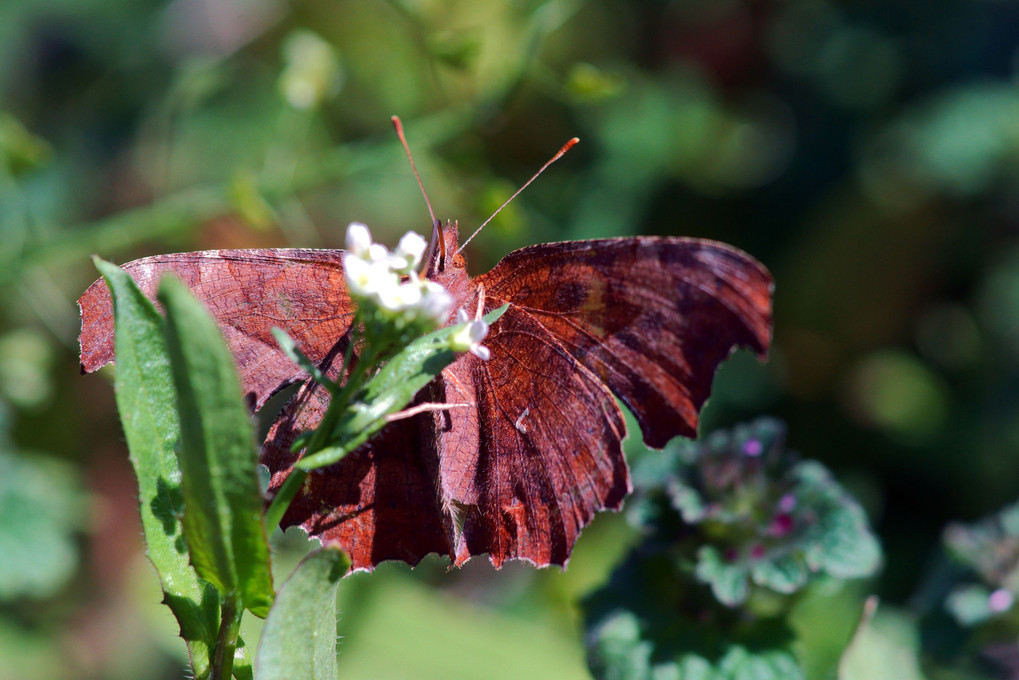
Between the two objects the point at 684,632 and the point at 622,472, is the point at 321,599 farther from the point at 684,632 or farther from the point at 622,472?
the point at 684,632

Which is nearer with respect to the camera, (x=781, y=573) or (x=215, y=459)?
(x=215, y=459)

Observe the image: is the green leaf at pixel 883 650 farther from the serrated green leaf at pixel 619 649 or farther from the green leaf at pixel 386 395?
the green leaf at pixel 386 395

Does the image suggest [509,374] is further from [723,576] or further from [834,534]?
[834,534]

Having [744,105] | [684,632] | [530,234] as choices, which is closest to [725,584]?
[684,632]

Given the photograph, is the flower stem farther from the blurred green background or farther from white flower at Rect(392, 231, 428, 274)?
the blurred green background

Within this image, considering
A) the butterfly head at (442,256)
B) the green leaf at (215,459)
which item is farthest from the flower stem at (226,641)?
the butterfly head at (442,256)

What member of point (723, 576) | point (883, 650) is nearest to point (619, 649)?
point (723, 576)
